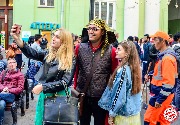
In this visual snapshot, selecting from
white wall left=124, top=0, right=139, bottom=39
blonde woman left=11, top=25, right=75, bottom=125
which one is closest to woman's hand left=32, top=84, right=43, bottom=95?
blonde woman left=11, top=25, right=75, bottom=125

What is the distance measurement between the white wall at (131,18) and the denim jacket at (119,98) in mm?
22302

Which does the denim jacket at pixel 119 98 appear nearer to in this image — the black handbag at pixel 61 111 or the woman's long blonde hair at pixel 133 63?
the woman's long blonde hair at pixel 133 63

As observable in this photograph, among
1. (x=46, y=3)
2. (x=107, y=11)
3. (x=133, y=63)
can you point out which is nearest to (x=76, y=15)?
(x=46, y=3)

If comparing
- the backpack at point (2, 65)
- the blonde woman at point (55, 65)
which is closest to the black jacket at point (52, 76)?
the blonde woman at point (55, 65)

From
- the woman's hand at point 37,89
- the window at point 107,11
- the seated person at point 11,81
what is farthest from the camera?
the window at point 107,11

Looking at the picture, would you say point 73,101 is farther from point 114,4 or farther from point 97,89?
point 114,4

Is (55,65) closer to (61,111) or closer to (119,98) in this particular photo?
(61,111)

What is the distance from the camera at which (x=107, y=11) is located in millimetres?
27703

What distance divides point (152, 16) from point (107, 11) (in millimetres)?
3301

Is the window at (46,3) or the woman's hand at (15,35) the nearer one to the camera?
the woman's hand at (15,35)

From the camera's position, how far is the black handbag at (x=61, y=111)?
14.2 ft

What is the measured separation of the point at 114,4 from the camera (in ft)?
90.4

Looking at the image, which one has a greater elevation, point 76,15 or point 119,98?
point 76,15

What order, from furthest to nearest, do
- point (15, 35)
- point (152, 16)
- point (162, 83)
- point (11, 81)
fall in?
point (152, 16) → point (11, 81) → point (162, 83) → point (15, 35)
